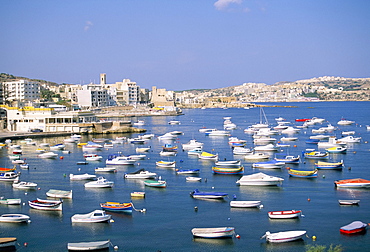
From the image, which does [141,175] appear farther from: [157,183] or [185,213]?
[185,213]

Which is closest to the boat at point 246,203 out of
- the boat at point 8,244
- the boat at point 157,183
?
the boat at point 157,183

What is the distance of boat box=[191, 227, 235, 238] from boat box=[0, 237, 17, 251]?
686 centimetres

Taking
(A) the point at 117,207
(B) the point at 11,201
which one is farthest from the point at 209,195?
(B) the point at 11,201

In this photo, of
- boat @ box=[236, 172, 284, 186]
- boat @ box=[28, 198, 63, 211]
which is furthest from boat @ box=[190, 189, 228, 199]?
boat @ box=[28, 198, 63, 211]

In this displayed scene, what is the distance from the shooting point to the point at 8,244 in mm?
17531

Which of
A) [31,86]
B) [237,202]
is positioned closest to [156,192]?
[237,202]

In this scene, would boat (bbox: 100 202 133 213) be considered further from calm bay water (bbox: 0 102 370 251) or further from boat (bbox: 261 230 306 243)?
boat (bbox: 261 230 306 243)

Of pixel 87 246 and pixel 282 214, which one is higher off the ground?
pixel 282 214

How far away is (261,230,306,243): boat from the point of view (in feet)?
57.9

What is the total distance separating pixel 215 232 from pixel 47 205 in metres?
8.69

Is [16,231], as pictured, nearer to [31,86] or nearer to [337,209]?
[337,209]

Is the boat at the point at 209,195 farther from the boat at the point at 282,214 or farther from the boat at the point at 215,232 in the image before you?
the boat at the point at 215,232

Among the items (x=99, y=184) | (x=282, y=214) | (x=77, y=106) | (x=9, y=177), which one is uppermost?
(x=77, y=106)

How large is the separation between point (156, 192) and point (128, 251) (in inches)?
338
